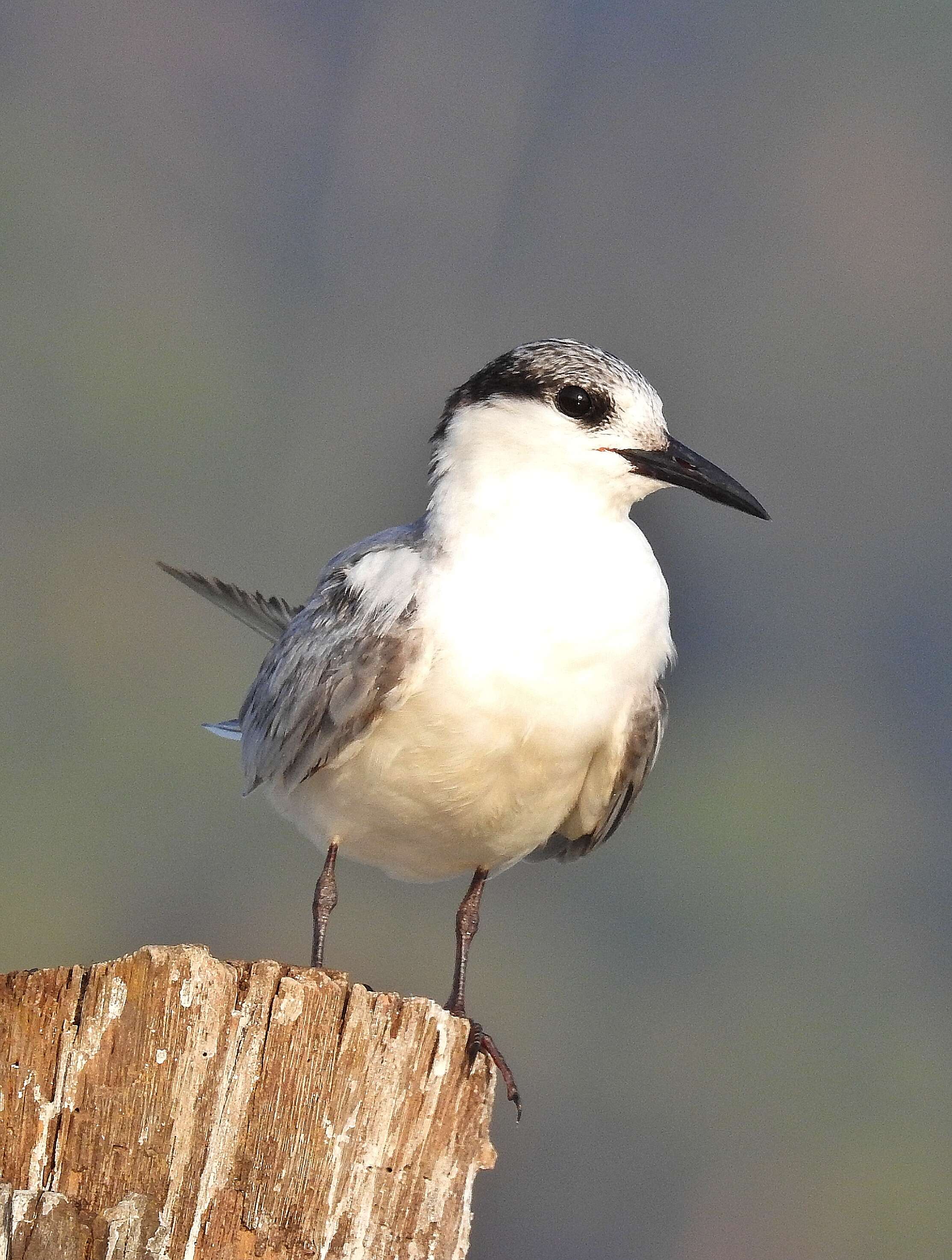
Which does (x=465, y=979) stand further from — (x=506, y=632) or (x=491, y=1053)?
(x=506, y=632)

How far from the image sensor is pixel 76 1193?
389 cm

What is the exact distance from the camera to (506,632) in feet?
16.6

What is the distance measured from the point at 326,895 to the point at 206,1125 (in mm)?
1792

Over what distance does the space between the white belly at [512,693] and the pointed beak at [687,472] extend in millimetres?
204

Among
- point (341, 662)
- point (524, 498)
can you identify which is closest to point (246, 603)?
point (341, 662)

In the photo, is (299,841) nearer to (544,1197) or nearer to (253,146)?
(544,1197)

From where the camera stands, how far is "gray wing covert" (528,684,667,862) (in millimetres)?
5453

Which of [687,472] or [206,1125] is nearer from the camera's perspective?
[206,1125]

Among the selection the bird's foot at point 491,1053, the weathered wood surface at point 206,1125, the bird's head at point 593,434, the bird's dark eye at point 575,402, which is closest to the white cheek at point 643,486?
the bird's head at point 593,434

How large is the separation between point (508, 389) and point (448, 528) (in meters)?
0.43

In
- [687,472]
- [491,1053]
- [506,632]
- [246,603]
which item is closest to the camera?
[491,1053]

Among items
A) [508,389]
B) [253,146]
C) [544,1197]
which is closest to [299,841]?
[544,1197]

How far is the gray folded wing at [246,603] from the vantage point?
6.72 m

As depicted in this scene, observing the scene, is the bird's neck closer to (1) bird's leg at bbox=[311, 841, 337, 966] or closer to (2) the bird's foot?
(1) bird's leg at bbox=[311, 841, 337, 966]
